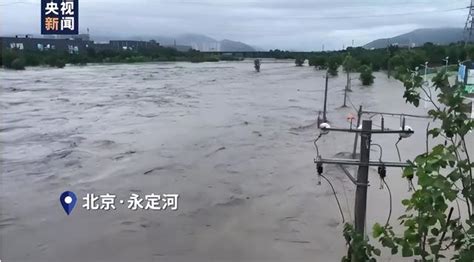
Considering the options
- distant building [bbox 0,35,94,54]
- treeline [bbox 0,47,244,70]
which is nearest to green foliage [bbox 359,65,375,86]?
treeline [bbox 0,47,244,70]

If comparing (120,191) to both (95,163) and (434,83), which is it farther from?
(434,83)

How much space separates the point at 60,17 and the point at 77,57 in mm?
15739

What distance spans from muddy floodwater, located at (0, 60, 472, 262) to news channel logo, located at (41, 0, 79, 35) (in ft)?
5.10

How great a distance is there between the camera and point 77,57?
56.5ft

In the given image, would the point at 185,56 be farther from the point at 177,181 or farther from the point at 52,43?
the point at 177,181

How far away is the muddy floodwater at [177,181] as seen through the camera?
3.53m

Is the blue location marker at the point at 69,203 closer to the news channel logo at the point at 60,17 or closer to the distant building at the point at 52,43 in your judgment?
the distant building at the point at 52,43

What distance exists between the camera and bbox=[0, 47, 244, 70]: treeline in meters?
15.2

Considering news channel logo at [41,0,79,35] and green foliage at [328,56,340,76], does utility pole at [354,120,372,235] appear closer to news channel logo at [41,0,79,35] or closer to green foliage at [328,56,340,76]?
news channel logo at [41,0,79,35]

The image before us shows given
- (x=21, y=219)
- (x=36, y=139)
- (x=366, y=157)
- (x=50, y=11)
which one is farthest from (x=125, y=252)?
(x=36, y=139)

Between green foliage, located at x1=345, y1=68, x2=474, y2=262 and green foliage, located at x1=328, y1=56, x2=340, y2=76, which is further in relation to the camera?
green foliage, located at x1=328, y1=56, x2=340, y2=76

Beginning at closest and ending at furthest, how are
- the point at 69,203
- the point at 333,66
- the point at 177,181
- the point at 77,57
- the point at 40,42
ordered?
the point at 69,203, the point at 177,181, the point at 40,42, the point at 77,57, the point at 333,66

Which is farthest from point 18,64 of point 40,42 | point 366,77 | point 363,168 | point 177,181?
point 363,168

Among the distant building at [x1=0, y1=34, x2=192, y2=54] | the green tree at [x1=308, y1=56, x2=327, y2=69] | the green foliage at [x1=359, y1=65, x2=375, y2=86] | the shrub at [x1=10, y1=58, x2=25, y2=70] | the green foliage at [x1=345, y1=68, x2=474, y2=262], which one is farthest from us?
the green tree at [x1=308, y1=56, x2=327, y2=69]
